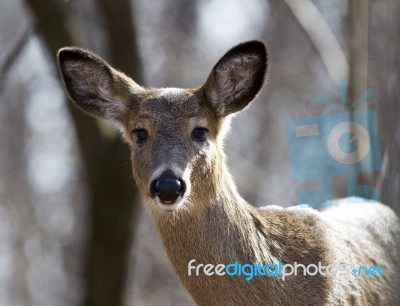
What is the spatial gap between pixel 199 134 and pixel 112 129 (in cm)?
514

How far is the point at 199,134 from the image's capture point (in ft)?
19.8

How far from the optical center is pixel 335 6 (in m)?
12.8

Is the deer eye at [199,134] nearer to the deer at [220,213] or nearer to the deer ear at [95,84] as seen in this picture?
the deer at [220,213]

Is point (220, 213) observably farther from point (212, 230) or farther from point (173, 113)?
point (173, 113)

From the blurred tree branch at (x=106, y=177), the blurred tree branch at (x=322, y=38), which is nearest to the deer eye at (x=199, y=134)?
the blurred tree branch at (x=322, y=38)

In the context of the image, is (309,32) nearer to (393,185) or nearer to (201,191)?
(201,191)

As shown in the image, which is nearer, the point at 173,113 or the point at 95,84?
the point at 173,113

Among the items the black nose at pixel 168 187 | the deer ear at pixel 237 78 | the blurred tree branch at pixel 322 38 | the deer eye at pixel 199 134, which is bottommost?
the black nose at pixel 168 187

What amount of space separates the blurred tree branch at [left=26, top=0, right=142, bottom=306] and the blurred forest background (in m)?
0.02

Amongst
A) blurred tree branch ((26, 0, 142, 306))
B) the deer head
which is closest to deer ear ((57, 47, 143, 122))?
the deer head

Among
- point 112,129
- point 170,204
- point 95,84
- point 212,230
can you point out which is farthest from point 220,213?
point 112,129

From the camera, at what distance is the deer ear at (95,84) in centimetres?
652

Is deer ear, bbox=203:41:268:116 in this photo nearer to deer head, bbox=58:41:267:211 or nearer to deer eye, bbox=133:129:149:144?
deer head, bbox=58:41:267:211

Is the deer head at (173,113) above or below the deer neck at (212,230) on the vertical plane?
above
